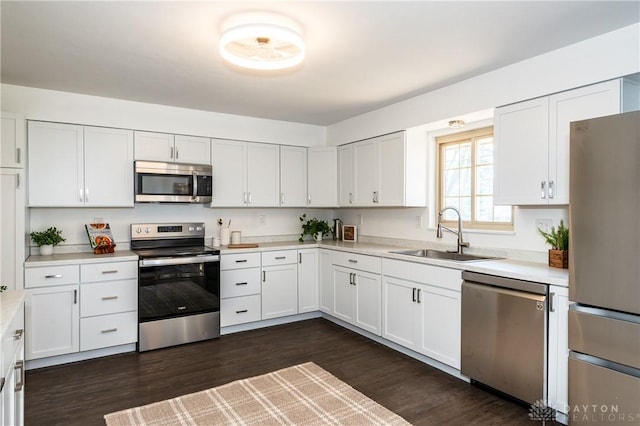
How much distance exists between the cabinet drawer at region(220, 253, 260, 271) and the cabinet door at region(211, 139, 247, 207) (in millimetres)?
611

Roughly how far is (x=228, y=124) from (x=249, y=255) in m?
1.50

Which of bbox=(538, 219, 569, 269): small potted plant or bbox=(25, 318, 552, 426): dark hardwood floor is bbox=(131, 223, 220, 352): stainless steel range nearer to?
bbox=(25, 318, 552, 426): dark hardwood floor

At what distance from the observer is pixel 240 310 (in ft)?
13.5

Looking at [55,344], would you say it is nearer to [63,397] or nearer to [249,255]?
[63,397]

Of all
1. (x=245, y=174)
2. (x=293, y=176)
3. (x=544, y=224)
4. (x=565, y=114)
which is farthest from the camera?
(x=293, y=176)

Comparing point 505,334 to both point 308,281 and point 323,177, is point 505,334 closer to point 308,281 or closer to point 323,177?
point 308,281

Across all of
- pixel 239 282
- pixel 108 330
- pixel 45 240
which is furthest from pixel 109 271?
pixel 239 282

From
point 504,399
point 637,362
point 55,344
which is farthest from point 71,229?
point 637,362

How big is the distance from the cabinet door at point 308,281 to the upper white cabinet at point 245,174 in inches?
29.0

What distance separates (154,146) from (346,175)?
85.0 inches

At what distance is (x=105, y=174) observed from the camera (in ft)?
12.1

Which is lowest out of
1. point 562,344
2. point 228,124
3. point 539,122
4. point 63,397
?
point 63,397

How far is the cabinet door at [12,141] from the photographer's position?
306 cm

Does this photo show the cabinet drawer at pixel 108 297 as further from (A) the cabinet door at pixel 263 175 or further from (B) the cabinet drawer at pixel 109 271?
(A) the cabinet door at pixel 263 175
